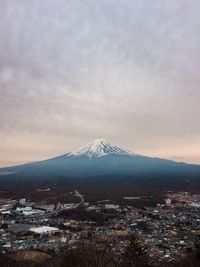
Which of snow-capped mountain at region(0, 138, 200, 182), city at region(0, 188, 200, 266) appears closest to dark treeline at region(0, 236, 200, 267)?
city at region(0, 188, 200, 266)

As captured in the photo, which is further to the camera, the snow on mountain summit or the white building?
the snow on mountain summit

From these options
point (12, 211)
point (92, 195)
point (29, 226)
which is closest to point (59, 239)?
point (29, 226)

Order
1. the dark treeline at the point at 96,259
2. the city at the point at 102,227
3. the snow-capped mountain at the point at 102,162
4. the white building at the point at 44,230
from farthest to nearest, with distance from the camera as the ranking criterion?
the snow-capped mountain at the point at 102,162 < the white building at the point at 44,230 < the city at the point at 102,227 < the dark treeline at the point at 96,259

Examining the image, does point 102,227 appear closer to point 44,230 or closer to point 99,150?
point 44,230

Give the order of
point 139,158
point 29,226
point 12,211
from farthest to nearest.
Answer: point 139,158 < point 12,211 < point 29,226

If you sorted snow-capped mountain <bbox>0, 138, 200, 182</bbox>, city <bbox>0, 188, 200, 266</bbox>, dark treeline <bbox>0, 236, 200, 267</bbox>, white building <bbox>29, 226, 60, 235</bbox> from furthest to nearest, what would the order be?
snow-capped mountain <bbox>0, 138, 200, 182</bbox> < white building <bbox>29, 226, 60, 235</bbox> < city <bbox>0, 188, 200, 266</bbox> < dark treeline <bbox>0, 236, 200, 267</bbox>

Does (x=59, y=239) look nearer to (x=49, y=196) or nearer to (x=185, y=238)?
(x=185, y=238)

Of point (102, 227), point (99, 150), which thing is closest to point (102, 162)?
point (99, 150)

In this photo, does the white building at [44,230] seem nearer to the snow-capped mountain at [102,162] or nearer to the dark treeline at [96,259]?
the dark treeline at [96,259]

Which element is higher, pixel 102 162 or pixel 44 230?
pixel 102 162

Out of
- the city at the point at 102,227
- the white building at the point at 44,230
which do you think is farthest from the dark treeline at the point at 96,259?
the white building at the point at 44,230

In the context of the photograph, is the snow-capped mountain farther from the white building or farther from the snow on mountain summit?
the white building
